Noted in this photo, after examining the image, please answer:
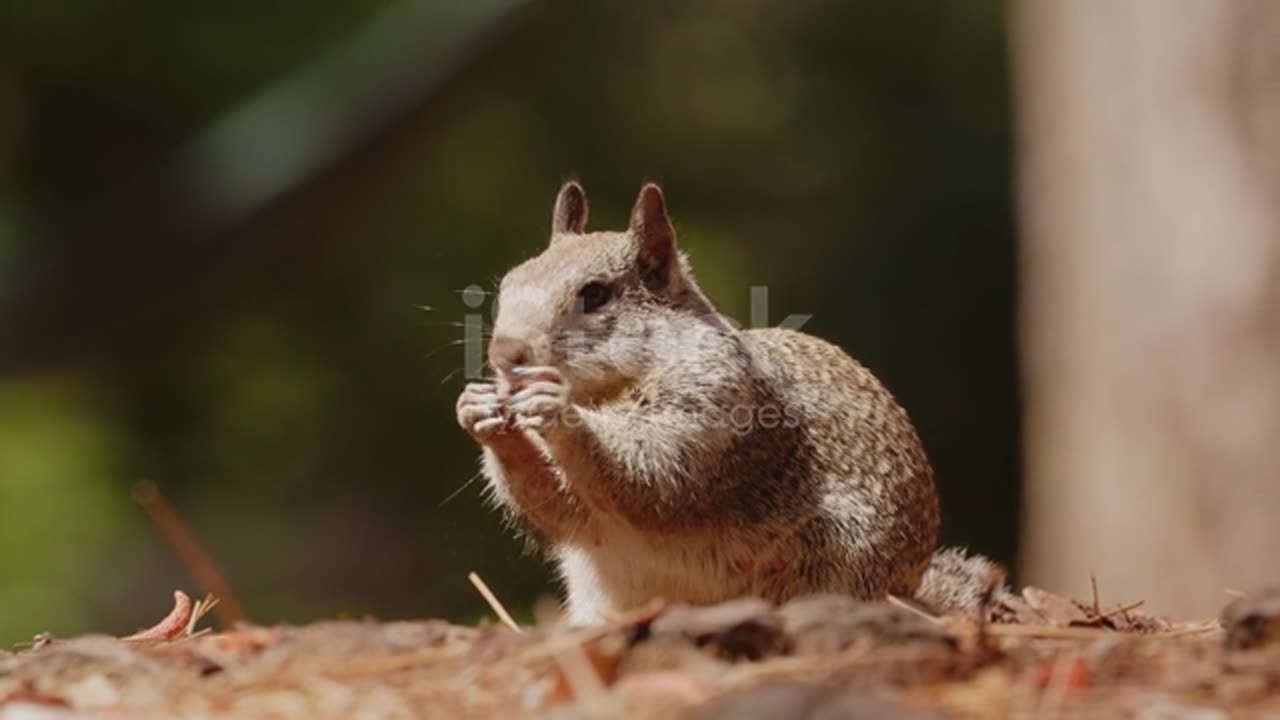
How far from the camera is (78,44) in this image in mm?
6828

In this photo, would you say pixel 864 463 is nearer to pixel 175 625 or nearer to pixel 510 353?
pixel 510 353

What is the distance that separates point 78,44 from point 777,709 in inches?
239

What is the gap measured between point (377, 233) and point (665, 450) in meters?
4.79

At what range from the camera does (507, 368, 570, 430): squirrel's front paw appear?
2654mm

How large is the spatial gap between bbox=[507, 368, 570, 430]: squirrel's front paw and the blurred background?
12.2 ft

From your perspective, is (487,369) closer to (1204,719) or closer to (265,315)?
(1204,719)

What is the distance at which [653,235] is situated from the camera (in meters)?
3.04

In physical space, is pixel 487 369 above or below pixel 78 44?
below

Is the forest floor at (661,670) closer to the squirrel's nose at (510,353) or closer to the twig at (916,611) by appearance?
the twig at (916,611)

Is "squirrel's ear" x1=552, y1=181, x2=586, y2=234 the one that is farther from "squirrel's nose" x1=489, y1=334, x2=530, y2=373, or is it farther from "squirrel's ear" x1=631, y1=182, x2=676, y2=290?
"squirrel's nose" x1=489, y1=334, x2=530, y2=373

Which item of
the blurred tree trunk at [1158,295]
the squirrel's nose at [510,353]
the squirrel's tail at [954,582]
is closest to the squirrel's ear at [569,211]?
the squirrel's nose at [510,353]

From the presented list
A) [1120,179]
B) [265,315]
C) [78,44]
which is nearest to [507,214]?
[265,315]

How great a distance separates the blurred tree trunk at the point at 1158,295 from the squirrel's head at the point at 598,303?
1998 millimetres

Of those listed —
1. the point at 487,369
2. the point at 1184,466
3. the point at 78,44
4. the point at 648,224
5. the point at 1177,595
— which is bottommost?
the point at 1177,595
